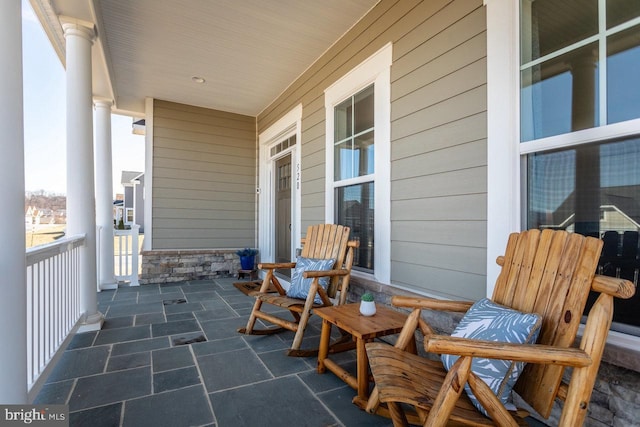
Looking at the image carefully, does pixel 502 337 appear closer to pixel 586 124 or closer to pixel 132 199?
pixel 586 124

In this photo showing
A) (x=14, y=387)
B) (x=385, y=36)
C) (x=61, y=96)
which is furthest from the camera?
(x=61, y=96)

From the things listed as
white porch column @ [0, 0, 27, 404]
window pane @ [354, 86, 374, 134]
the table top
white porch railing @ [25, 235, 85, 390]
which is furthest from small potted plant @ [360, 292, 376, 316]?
white porch railing @ [25, 235, 85, 390]

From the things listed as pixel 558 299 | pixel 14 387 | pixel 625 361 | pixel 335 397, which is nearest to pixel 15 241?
pixel 14 387

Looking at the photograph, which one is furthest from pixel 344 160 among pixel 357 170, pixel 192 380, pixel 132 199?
pixel 132 199

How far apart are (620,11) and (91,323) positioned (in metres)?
4.08

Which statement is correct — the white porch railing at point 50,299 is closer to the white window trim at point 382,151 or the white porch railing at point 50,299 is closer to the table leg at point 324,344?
the table leg at point 324,344

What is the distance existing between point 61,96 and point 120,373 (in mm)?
2468

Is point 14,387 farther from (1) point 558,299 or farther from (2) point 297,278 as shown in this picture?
(1) point 558,299

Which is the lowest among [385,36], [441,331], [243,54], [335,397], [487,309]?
[335,397]

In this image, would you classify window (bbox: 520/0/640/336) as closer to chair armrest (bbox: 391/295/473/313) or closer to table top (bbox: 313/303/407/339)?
chair armrest (bbox: 391/295/473/313)

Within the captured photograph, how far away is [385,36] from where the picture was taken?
2609 millimetres

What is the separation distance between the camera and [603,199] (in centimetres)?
138

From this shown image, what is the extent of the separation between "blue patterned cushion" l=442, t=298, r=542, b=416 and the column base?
300 cm

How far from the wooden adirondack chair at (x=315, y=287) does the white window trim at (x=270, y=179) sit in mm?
1108
